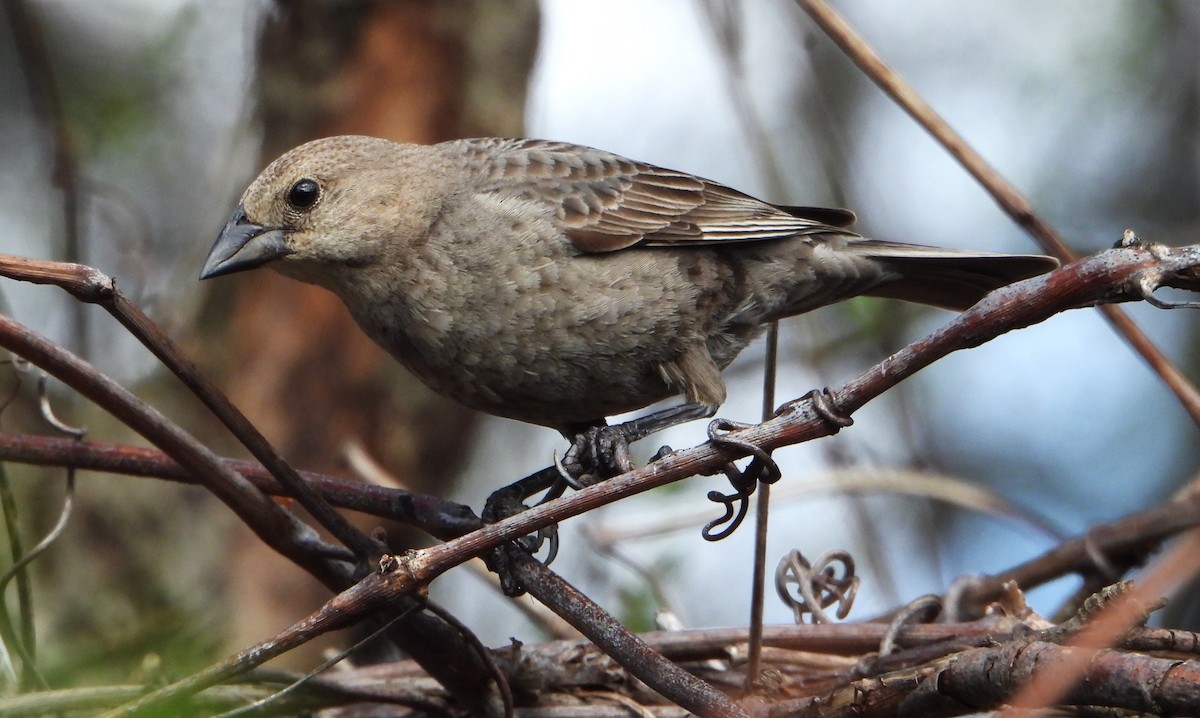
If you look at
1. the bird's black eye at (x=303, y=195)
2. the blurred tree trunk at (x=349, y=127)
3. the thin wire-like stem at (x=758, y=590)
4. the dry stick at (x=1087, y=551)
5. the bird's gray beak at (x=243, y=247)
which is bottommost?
the thin wire-like stem at (x=758, y=590)

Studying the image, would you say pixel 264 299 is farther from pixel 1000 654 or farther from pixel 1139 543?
pixel 1000 654

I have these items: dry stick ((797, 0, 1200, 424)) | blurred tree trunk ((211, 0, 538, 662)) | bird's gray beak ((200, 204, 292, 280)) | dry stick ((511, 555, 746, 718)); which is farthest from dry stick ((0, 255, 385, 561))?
blurred tree trunk ((211, 0, 538, 662))

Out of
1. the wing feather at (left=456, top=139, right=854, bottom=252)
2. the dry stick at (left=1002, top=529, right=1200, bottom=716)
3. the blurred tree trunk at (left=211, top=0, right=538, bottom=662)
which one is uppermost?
the blurred tree trunk at (left=211, top=0, right=538, bottom=662)

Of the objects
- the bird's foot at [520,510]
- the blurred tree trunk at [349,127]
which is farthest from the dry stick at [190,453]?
the blurred tree trunk at [349,127]

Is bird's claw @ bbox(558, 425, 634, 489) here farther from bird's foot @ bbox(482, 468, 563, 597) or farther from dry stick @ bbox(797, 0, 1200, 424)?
dry stick @ bbox(797, 0, 1200, 424)

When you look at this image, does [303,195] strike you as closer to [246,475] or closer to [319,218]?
[319,218]

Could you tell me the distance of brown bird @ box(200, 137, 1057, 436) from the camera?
3469mm

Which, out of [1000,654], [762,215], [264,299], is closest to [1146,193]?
[762,215]

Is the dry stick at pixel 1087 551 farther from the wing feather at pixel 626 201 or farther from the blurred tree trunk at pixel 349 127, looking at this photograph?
the blurred tree trunk at pixel 349 127

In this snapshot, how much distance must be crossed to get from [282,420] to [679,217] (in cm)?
248

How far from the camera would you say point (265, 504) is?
263 centimetres

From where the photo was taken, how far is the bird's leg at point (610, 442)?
3.36m

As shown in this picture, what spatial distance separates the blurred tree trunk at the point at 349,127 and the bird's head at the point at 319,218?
180cm

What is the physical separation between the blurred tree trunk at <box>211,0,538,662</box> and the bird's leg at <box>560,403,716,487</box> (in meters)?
2.30
